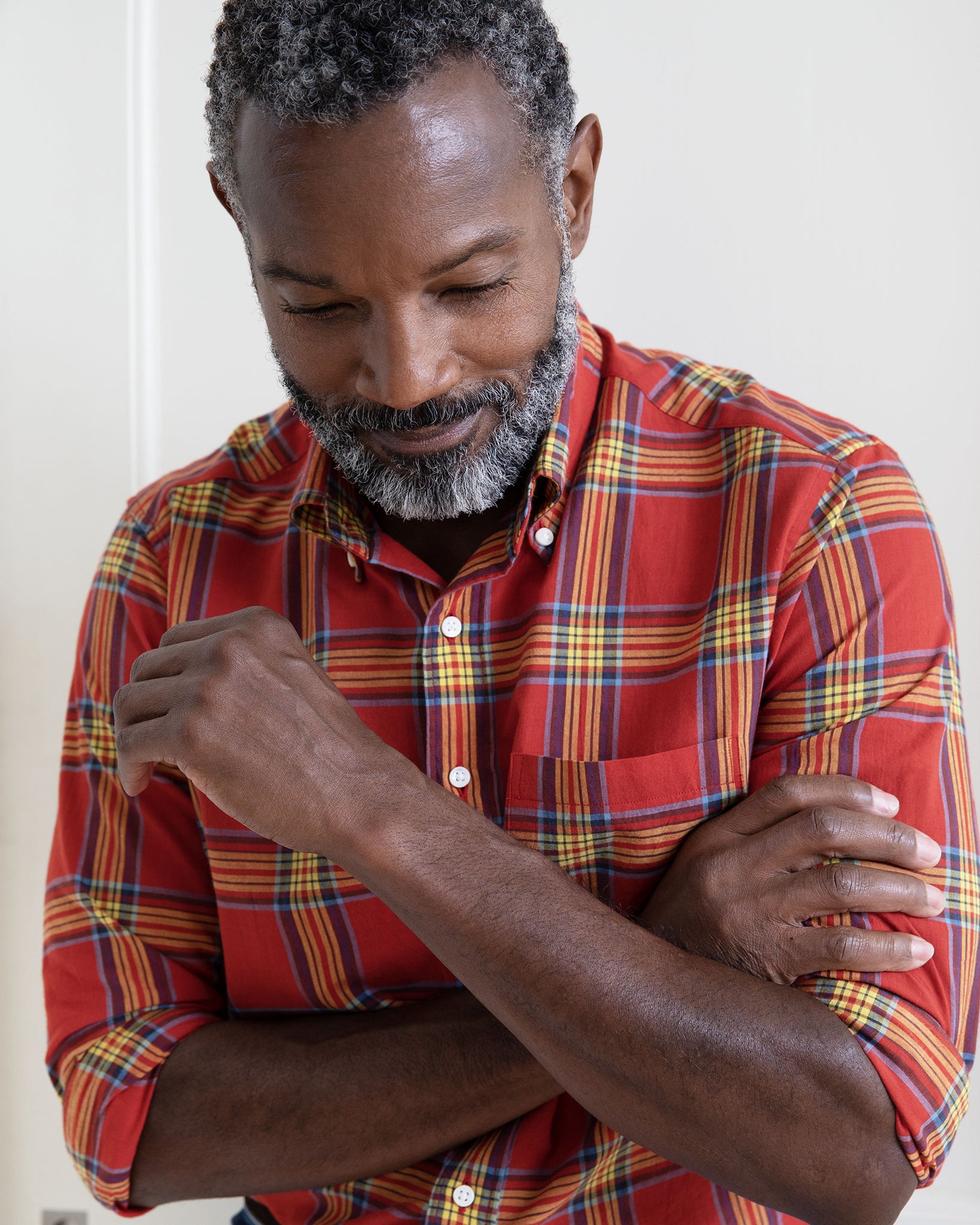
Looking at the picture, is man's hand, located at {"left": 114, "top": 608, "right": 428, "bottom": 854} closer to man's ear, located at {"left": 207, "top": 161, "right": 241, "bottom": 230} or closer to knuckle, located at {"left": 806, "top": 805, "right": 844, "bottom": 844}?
knuckle, located at {"left": 806, "top": 805, "right": 844, "bottom": 844}

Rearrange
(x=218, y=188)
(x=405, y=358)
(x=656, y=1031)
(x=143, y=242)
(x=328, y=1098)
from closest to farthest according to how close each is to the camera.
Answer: (x=656, y=1031), (x=405, y=358), (x=328, y=1098), (x=218, y=188), (x=143, y=242)

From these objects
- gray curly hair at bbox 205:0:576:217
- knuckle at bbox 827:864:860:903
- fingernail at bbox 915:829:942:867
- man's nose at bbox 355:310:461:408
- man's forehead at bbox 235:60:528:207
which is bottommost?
knuckle at bbox 827:864:860:903

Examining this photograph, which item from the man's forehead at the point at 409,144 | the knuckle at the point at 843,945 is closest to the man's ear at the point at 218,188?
the man's forehead at the point at 409,144

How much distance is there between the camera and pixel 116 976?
1293 millimetres

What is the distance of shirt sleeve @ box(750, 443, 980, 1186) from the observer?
3.29 feet

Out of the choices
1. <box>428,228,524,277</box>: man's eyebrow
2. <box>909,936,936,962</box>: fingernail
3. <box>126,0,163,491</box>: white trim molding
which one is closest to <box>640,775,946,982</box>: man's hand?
<box>909,936,936,962</box>: fingernail

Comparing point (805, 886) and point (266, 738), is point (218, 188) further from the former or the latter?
point (805, 886)

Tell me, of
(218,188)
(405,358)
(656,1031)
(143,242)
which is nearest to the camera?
(656,1031)

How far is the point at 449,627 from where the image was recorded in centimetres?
126

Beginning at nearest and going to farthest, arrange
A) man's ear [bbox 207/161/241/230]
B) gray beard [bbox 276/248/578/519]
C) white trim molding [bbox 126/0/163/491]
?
gray beard [bbox 276/248/578/519], man's ear [bbox 207/161/241/230], white trim molding [bbox 126/0/163/491]

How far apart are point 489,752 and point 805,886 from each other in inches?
14.4

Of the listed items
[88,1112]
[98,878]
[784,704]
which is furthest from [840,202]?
[88,1112]

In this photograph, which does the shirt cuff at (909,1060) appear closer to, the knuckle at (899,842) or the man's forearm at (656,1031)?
the man's forearm at (656,1031)

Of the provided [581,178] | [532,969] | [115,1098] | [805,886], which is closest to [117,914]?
[115,1098]
